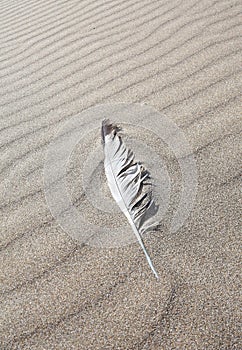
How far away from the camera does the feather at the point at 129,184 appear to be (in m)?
1.38

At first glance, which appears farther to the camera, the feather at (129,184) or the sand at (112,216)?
the feather at (129,184)

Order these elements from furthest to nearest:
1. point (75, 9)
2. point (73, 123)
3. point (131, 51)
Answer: point (75, 9) → point (131, 51) → point (73, 123)

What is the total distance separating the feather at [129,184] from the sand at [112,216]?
0.07 m

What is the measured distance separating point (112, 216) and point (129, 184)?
0.14 metres

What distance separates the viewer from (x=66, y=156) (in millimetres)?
1737

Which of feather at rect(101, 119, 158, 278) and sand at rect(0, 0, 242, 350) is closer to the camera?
sand at rect(0, 0, 242, 350)

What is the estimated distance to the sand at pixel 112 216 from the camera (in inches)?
44.0

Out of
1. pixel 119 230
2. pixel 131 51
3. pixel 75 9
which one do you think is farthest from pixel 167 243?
pixel 75 9

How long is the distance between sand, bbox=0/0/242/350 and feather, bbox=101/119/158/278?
70 millimetres

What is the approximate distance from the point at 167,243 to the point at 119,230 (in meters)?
0.18

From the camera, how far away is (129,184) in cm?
149

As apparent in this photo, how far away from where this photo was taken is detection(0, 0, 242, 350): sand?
1.12 metres

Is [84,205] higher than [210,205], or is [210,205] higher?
[84,205]

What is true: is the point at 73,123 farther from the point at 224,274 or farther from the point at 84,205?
the point at 224,274
